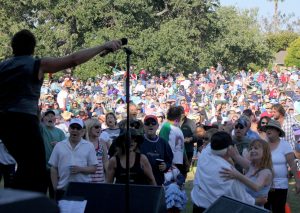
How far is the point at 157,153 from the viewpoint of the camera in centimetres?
845

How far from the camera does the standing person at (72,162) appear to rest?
7828mm

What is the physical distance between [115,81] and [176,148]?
992 inches

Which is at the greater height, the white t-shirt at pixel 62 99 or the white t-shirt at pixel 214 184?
the white t-shirt at pixel 62 99

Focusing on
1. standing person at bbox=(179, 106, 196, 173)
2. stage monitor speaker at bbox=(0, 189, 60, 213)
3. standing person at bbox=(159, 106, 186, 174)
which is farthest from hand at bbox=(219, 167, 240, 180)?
standing person at bbox=(179, 106, 196, 173)

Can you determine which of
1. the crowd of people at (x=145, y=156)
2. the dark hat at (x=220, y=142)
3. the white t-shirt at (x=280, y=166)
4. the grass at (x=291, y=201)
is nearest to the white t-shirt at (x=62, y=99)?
the grass at (x=291, y=201)

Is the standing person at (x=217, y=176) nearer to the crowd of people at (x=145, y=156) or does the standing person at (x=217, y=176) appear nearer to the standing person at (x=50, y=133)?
the crowd of people at (x=145, y=156)

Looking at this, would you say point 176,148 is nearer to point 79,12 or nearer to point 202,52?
point 79,12

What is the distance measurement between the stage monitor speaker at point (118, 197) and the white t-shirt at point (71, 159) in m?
1.48

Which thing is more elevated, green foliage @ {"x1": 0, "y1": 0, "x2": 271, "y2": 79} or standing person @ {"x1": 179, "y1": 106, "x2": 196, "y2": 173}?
green foliage @ {"x1": 0, "y1": 0, "x2": 271, "y2": 79}

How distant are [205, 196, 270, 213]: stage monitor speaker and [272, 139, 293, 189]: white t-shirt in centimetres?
244

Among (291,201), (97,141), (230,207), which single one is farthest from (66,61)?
(291,201)

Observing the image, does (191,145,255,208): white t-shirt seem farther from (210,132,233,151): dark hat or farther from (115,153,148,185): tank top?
(115,153,148,185): tank top

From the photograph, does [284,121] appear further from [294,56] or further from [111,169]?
[294,56]

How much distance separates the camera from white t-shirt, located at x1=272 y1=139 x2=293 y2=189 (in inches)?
313
